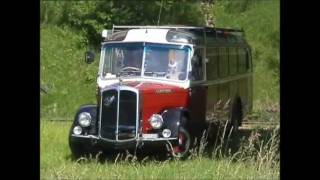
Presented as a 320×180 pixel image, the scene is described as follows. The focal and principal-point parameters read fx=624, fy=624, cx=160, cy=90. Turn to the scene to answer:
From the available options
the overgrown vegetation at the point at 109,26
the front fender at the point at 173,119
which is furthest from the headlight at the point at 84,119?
the overgrown vegetation at the point at 109,26

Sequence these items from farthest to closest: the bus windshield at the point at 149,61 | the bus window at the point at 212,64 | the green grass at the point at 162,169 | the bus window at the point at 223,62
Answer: the bus window at the point at 223,62 < the bus window at the point at 212,64 < the bus windshield at the point at 149,61 < the green grass at the point at 162,169

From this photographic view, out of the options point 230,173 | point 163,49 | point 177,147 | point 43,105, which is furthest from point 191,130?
point 43,105

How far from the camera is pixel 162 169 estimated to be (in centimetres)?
841

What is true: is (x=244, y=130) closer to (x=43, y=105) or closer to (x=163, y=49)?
(x=163, y=49)

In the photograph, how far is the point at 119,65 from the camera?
11.3 m

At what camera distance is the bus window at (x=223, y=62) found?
43.0 feet

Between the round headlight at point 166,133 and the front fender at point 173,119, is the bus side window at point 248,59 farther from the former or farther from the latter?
the round headlight at point 166,133

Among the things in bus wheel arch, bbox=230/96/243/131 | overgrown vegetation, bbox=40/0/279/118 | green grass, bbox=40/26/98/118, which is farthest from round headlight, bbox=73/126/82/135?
overgrown vegetation, bbox=40/0/279/118

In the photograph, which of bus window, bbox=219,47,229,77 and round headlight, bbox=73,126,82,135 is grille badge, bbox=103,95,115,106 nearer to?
round headlight, bbox=73,126,82,135

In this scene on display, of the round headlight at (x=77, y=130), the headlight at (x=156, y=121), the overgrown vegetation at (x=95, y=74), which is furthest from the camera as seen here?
the round headlight at (x=77, y=130)

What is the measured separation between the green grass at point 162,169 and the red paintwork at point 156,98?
3.00 feet

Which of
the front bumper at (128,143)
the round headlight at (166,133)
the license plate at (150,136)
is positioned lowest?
the front bumper at (128,143)

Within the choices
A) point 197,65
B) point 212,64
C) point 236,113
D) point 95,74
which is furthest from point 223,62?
point 95,74

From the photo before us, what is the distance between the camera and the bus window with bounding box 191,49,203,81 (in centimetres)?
1127
